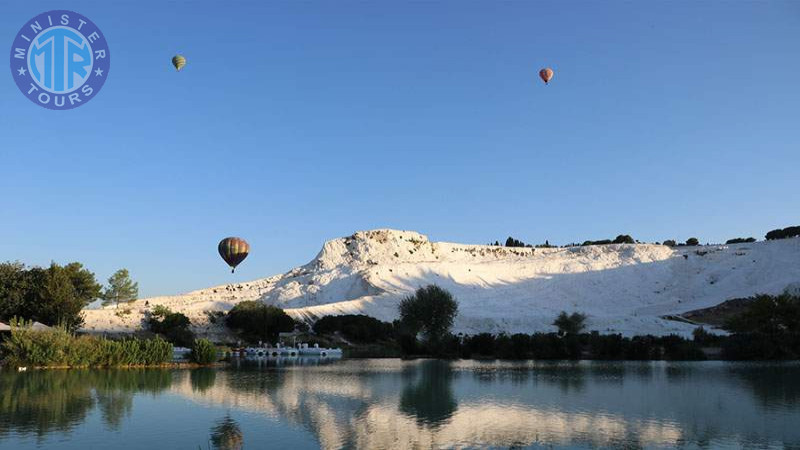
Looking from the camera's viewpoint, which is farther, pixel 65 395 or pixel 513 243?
pixel 513 243

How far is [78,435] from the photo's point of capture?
15.2 m

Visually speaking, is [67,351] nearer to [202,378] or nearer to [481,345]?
[202,378]

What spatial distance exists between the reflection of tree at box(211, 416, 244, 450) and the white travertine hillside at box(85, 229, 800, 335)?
5407 centimetres

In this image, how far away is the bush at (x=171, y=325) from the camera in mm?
60781

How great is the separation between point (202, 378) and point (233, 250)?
3358 centimetres

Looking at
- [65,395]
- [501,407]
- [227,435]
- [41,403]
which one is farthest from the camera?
[65,395]

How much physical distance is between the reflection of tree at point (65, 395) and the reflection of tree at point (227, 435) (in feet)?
8.64

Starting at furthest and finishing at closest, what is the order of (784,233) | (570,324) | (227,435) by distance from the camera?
→ (784,233) < (570,324) < (227,435)

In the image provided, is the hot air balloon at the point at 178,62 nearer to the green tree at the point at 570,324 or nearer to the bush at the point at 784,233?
the green tree at the point at 570,324

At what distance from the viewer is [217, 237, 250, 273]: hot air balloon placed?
204ft

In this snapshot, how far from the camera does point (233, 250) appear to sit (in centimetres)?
6219


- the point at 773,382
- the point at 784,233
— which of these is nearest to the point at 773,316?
the point at 773,382

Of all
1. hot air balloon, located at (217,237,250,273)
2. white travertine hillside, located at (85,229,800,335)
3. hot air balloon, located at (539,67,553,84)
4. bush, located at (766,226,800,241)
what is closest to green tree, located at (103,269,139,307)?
white travertine hillside, located at (85,229,800,335)

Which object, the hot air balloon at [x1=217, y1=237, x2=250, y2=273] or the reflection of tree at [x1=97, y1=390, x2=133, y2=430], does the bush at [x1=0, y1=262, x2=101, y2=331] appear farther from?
the reflection of tree at [x1=97, y1=390, x2=133, y2=430]
